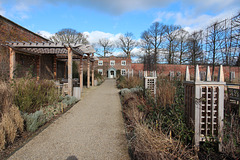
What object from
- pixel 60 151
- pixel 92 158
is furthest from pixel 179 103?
pixel 60 151

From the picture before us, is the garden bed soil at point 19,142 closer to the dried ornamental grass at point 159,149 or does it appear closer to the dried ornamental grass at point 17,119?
the dried ornamental grass at point 17,119

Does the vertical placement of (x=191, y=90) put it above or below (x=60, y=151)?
above

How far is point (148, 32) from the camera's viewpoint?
36906 millimetres

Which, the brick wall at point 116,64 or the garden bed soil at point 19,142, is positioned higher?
the brick wall at point 116,64

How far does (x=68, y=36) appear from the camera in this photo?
91.4 feet

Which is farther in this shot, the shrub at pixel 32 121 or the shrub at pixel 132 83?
the shrub at pixel 132 83

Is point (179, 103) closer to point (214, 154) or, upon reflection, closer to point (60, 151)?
point (214, 154)

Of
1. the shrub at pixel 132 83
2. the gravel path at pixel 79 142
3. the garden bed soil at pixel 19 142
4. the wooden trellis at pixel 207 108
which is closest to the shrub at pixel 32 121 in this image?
the garden bed soil at pixel 19 142

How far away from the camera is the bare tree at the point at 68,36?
27.1 metres

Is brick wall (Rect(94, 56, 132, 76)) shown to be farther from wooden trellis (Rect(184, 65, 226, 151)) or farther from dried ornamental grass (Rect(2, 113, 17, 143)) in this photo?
wooden trellis (Rect(184, 65, 226, 151))

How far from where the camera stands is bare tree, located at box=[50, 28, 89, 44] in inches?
1067

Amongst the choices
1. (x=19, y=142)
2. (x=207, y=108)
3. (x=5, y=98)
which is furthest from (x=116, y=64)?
(x=207, y=108)

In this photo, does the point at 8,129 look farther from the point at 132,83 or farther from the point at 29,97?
the point at 132,83

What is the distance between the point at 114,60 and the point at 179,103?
3464 centimetres
